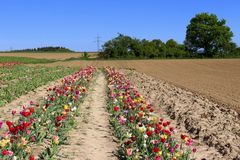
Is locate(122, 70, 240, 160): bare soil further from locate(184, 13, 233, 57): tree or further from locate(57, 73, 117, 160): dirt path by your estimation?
locate(184, 13, 233, 57): tree

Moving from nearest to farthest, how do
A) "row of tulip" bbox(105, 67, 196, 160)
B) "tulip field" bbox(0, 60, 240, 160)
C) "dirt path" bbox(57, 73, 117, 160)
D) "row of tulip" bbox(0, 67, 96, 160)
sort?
"row of tulip" bbox(0, 67, 96, 160) → "row of tulip" bbox(105, 67, 196, 160) → "tulip field" bbox(0, 60, 240, 160) → "dirt path" bbox(57, 73, 117, 160)

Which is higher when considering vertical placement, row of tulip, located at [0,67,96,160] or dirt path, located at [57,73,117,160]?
row of tulip, located at [0,67,96,160]

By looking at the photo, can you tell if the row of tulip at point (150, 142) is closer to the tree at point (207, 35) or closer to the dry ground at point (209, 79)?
the dry ground at point (209, 79)

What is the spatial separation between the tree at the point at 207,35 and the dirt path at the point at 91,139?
7582cm

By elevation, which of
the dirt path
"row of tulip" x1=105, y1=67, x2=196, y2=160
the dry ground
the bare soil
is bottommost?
the dry ground

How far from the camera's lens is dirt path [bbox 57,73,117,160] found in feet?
25.2

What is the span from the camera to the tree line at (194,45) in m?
Result: 84.2

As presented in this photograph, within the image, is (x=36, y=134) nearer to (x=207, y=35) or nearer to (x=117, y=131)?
(x=117, y=131)

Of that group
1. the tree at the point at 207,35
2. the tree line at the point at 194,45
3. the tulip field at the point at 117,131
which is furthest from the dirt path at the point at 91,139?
the tree at the point at 207,35

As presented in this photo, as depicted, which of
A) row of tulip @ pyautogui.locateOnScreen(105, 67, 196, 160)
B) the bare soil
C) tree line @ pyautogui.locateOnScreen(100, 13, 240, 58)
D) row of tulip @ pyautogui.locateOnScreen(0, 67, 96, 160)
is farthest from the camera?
tree line @ pyautogui.locateOnScreen(100, 13, 240, 58)

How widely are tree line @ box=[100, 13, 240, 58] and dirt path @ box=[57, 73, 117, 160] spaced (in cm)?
7064

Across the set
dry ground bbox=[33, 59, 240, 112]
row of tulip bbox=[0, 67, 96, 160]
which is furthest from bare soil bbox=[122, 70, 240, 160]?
row of tulip bbox=[0, 67, 96, 160]

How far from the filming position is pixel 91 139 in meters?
9.01

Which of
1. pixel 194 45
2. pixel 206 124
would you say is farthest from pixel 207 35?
pixel 206 124
